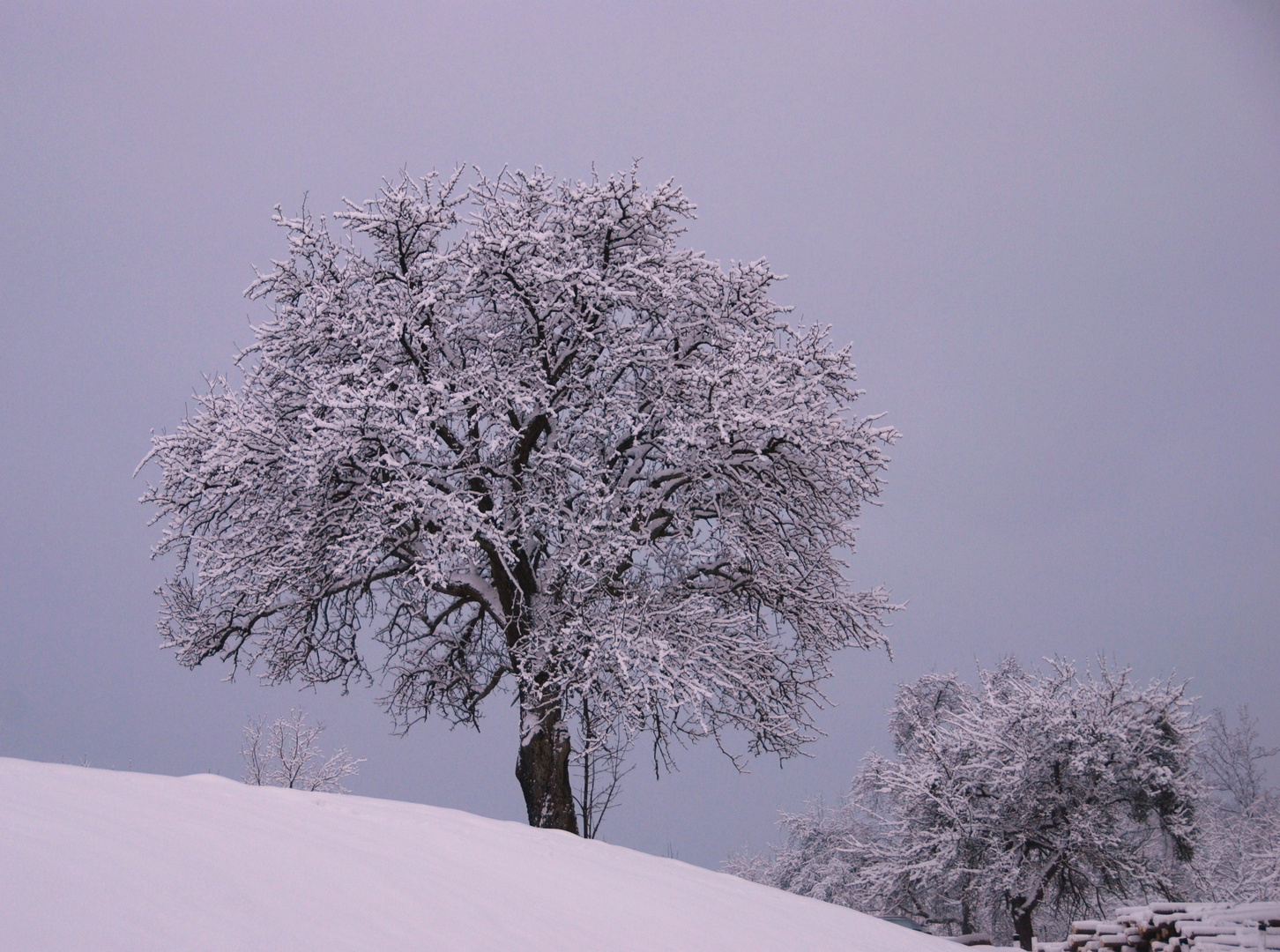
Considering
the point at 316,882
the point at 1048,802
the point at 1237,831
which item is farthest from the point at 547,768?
the point at 1237,831

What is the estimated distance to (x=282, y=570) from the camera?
13039 mm

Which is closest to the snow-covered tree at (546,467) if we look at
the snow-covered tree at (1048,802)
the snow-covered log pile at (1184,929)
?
the snow-covered log pile at (1184,929)

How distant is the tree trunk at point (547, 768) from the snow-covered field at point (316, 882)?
18.1 feet

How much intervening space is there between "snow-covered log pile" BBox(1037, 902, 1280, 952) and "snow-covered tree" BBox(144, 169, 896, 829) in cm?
473

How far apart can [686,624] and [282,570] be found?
544 centimetres

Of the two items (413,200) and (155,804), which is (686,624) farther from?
(155,804)

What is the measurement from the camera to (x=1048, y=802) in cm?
2106

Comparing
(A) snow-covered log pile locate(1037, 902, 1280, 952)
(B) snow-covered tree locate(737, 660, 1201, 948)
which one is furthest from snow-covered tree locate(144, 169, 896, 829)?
(B) snow-covered tree locate(737, 660, 1201, 948)

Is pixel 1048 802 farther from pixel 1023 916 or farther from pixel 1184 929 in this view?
pixel 1184 929

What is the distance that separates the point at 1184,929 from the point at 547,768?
802 cm

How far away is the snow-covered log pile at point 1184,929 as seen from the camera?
35.6 feet

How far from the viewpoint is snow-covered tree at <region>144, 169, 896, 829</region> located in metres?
12.4

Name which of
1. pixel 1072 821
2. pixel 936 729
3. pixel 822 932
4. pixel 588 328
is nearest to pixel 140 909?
pixel 822 932

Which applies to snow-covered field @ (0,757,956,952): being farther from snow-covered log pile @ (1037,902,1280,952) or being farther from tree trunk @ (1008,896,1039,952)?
tree trunk @ (1008,896,1039,952)
